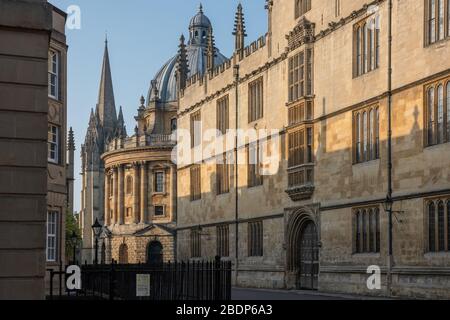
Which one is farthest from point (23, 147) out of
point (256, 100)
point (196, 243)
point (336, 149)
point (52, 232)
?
point (196, 243)

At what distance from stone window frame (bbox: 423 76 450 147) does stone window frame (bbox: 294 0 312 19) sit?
1121cm

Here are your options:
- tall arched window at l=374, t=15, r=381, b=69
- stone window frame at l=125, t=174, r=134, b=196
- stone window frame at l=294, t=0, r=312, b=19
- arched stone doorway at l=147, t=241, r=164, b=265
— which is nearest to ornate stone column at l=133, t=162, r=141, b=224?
stone window frame at l=125, t=174, r=134, b=196

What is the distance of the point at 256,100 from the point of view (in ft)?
154

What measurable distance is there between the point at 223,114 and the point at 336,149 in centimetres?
1560

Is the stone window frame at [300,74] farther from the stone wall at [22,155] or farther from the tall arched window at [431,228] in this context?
the stone wall at [22,155]

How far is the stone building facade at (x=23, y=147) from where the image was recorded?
15.8 meters

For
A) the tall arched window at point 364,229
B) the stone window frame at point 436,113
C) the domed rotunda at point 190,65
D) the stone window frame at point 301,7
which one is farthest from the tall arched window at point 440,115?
the domed rotunda at point 190,65

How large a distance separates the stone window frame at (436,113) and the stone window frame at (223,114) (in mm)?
20967

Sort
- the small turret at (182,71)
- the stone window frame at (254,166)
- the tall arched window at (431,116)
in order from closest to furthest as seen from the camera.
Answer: the tall arched window at (431,116) → the stone window frame at (254,166) → the small turret at (182,71)

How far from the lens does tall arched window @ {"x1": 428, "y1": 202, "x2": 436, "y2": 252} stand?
30031mm

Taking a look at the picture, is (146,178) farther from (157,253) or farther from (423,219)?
(423,219)

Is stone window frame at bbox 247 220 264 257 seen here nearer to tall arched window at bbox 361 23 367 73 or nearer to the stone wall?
tall arched window at bbox 361 23 367 73

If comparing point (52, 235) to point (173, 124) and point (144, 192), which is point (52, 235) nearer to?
point (144, 192)

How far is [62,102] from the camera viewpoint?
33094 millimetres
